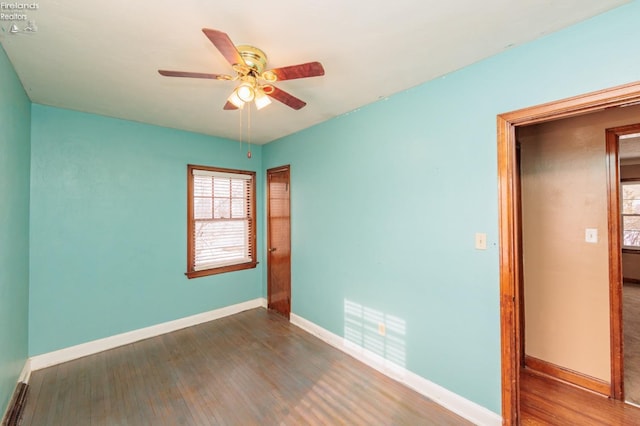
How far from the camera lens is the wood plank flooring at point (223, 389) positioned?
1.97 metres

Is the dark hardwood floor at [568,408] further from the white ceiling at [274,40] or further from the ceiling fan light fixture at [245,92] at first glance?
the ceiling fan light fixture at [245,92]

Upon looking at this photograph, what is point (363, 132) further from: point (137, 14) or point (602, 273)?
point (602, 273)

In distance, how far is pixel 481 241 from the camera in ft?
6.23

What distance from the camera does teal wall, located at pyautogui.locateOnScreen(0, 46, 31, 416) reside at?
5.87 ft

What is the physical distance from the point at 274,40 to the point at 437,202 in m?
1.68

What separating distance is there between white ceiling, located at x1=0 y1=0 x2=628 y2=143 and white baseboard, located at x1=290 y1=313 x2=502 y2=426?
8.28 ft

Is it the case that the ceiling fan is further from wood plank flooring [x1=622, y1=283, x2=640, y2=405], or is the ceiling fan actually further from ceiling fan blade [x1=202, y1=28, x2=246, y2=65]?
wood plank flooring [x1=622, y1=283, x2=640, y2=405]

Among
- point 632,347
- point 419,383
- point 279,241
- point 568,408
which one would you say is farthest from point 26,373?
point 632,347

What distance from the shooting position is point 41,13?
1.45 meters

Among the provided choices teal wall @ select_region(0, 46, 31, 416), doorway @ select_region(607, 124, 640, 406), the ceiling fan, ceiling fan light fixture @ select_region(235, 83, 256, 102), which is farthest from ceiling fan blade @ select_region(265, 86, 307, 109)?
doorway @ select_region(607, 124, 640, 406)

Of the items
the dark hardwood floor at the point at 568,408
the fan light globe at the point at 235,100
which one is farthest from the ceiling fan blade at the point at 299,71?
the dark hardwood floor at the point at 568,408

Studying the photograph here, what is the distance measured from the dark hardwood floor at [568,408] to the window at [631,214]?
5.56 m

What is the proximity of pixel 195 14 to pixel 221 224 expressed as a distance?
2862 mm

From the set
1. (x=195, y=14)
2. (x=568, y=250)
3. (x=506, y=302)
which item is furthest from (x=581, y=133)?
(x=195, y=14)
